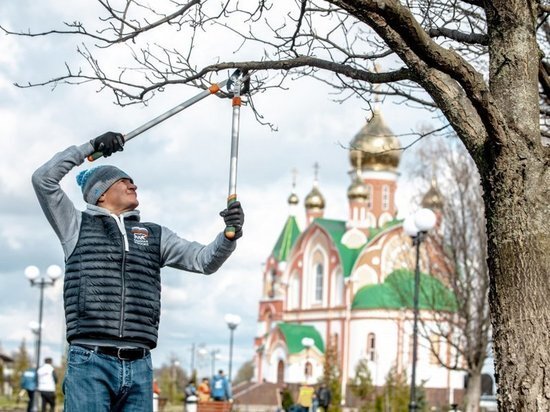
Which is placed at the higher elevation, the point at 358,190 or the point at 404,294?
the point at 358,190

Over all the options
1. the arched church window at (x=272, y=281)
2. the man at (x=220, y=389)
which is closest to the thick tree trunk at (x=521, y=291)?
the man at (x=220, y=389)

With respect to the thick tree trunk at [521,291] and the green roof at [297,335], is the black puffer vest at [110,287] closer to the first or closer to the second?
the thick tree trunk at [521,291]

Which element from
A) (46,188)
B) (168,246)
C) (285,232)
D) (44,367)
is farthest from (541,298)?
(285,232)

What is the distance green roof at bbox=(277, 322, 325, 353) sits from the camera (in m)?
59.0

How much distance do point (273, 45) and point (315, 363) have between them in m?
51.5

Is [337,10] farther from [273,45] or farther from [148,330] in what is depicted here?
[148,330]

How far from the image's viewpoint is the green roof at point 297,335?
59.0 metres

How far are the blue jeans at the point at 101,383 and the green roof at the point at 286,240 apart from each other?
2429 inches

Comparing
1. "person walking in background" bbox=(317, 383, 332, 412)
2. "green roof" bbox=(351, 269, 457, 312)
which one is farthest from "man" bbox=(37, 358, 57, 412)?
"green roof" bbox=(351, 269, 457, 312)

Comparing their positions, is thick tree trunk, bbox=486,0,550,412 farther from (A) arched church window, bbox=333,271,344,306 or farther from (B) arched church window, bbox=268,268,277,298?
(B) arched church window, bbox=268,268,277,298

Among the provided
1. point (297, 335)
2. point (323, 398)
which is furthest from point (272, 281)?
point (323, 398)

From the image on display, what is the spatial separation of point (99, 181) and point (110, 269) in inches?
18.8

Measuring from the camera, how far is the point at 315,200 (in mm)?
67000

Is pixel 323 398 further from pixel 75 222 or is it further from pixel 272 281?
pixel 272 281
